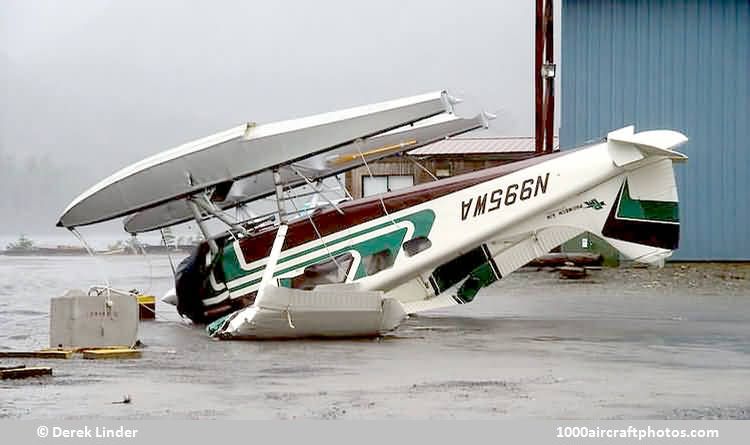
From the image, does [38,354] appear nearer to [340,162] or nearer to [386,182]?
[340,162]

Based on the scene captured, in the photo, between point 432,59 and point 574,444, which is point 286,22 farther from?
point 574,444

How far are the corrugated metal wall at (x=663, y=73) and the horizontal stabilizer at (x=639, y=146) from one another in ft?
40.5

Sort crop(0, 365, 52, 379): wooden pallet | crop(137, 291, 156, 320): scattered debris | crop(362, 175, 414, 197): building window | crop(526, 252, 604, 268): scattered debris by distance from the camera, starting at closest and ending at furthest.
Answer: crop(0, 365, 52, 379): wooden pallet, crop(137, 291, 156, 320): scattered debris, crop(526, 252, 604, 268): scattered debris, crop(362, 175, 414, 197): building window

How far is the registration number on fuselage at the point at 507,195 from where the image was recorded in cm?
1706

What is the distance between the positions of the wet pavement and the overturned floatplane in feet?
2.46

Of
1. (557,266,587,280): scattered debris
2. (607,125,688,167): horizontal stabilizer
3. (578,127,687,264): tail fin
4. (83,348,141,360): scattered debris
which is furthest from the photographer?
(557,266,587,280): scattered debris

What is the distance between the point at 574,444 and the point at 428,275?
950cm

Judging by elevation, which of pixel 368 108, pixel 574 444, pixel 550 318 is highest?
pixel 368 108

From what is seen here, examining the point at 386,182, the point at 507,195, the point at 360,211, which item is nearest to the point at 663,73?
the point at 386,182

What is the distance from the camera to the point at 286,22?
3166 centimetres

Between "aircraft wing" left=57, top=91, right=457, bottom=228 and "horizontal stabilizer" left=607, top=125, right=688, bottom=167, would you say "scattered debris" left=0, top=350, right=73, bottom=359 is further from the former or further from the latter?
"horizontal stabilizer" left=607, top=125, right=688, bottom=167

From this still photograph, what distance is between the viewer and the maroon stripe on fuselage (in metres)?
17.2

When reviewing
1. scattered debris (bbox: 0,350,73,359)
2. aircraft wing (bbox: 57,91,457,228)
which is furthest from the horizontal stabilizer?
scattered debris (bbox: 0,350,73,359)

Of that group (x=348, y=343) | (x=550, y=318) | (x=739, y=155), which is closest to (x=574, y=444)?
(x=348, y=343)
